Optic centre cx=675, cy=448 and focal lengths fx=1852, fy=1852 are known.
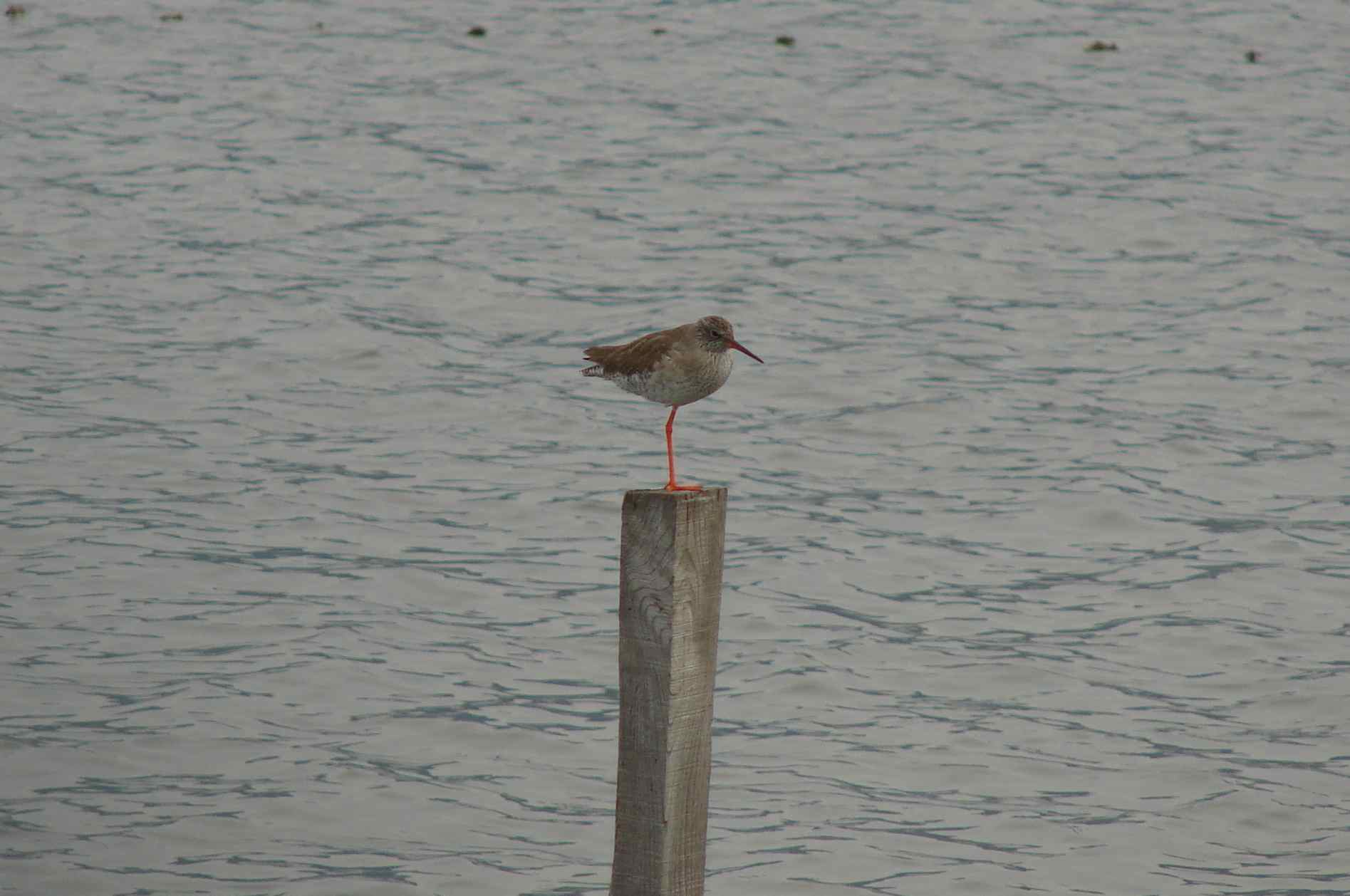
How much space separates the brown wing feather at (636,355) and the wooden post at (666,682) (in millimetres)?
1317

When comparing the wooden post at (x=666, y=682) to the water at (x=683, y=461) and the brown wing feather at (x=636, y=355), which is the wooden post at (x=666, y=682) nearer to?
the brown wing feather at (x=636, y=355)

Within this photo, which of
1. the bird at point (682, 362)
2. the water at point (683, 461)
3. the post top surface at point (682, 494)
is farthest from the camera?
the water at point (683, 461)

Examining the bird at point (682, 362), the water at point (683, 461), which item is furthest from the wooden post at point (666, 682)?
the water at point (683, 461)

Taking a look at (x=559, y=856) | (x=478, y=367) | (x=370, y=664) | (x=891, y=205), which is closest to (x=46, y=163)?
(x=478, y=367)

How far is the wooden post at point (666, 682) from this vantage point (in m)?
6.68

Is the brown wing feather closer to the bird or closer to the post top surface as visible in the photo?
the bird

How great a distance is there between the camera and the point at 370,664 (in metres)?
12.5

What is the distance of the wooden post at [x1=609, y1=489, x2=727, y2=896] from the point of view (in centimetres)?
668

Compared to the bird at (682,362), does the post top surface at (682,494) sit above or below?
below

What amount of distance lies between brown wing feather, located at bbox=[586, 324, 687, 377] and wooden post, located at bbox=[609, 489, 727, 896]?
1.32m

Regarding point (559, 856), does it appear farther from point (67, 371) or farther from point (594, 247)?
point (594, 247)

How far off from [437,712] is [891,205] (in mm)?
16229

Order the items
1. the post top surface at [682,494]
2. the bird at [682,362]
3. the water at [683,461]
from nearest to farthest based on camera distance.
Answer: the post top surface at [682,494] < the bird at [682,362] < the water at [683,461]

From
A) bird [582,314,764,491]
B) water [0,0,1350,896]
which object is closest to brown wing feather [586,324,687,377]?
bird [582,314,764,491]
